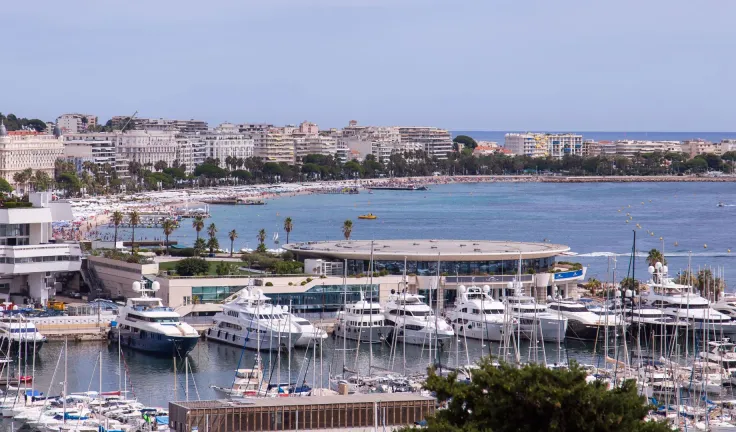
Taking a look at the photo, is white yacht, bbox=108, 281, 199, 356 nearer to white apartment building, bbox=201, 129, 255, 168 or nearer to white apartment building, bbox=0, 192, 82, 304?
white apartment building, bbox=0, 192, 82, 304

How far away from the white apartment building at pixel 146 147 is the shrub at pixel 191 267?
356 ft

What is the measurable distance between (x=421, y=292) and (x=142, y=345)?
10.7 m

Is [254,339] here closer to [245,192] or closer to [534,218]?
[534,218]

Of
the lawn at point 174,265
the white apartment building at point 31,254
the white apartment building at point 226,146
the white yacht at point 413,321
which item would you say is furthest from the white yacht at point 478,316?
the white apartment building at point 226,146

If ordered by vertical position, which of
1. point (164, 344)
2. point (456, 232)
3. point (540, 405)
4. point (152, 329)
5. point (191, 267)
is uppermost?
point (540, 405)

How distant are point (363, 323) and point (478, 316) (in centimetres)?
346

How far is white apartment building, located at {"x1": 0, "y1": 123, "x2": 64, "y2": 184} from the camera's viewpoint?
132125 mm

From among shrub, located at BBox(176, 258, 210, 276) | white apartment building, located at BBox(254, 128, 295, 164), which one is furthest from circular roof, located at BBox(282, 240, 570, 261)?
white apartment building, located at BBox(254, 128, 295, 164)

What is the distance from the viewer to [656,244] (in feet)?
271

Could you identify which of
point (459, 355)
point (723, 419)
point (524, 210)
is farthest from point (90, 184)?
point (723, 419)

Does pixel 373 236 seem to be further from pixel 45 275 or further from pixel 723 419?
pixel 723 419

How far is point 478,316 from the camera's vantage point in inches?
1720

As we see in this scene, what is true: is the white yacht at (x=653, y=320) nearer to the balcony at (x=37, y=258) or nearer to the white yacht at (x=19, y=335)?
the white yacht at (x=19, y=335)

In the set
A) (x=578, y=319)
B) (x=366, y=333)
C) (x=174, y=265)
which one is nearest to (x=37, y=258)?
(x=174, y=265)
